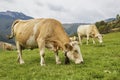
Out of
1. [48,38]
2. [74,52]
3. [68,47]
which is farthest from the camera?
[48,38]

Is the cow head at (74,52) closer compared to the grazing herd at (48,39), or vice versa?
the cow head at (74,52)

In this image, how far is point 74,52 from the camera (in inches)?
654

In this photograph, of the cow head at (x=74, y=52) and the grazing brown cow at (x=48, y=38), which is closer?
the cow head at (x=74, y=52)

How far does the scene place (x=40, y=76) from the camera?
535 inches

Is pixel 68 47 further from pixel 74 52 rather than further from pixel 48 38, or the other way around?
pixel 48 38

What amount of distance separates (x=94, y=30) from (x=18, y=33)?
2348 cm

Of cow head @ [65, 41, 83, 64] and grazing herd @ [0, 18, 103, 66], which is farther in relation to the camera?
grazing herd @ [0, 18, 103, 66]

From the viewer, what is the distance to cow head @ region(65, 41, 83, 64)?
1651 centimetres

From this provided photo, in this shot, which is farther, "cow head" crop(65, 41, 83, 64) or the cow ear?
Result: the cow ear

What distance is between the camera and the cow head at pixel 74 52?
16.5 meters

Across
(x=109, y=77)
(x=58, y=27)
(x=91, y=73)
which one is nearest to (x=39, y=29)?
(x=58, y=27)

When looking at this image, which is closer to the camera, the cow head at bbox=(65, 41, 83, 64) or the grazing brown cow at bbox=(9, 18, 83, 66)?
the cow head at bbox=(65, 41, 83, 64)

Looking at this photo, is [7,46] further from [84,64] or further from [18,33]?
[84,64]

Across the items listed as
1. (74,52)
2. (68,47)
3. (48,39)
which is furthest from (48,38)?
(74,52)
